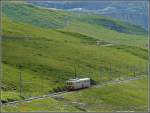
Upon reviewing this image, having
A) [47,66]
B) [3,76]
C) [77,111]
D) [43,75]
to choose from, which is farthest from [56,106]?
[47,66]

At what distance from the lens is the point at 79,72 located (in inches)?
7569

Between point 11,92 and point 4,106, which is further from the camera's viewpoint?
point 11,92

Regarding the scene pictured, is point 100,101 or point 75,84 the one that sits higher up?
point 75,84

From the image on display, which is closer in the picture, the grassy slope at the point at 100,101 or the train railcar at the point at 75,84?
the grassy slope at the point at 100,101

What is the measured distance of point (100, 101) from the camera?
149 metres

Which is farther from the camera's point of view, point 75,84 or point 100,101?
point 75,84

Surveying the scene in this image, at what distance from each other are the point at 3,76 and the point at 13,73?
25.2 ft

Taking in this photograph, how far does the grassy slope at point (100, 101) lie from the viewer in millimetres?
125688

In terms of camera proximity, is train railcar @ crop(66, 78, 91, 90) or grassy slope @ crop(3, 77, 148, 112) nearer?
grassy slope @ crop(3, 77, 148, 112)

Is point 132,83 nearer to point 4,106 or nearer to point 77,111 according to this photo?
point 77,111

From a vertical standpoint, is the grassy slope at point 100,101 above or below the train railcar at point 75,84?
below

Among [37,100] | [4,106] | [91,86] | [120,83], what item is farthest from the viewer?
[120,83]

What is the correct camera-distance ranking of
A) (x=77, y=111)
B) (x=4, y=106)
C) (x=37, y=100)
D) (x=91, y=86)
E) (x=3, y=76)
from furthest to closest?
(x=91, y=86)
(x=3, y=76)
(x=37, y=100)
(x=77, y=111)
(x=4, y=106)

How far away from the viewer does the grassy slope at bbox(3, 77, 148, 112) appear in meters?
126
